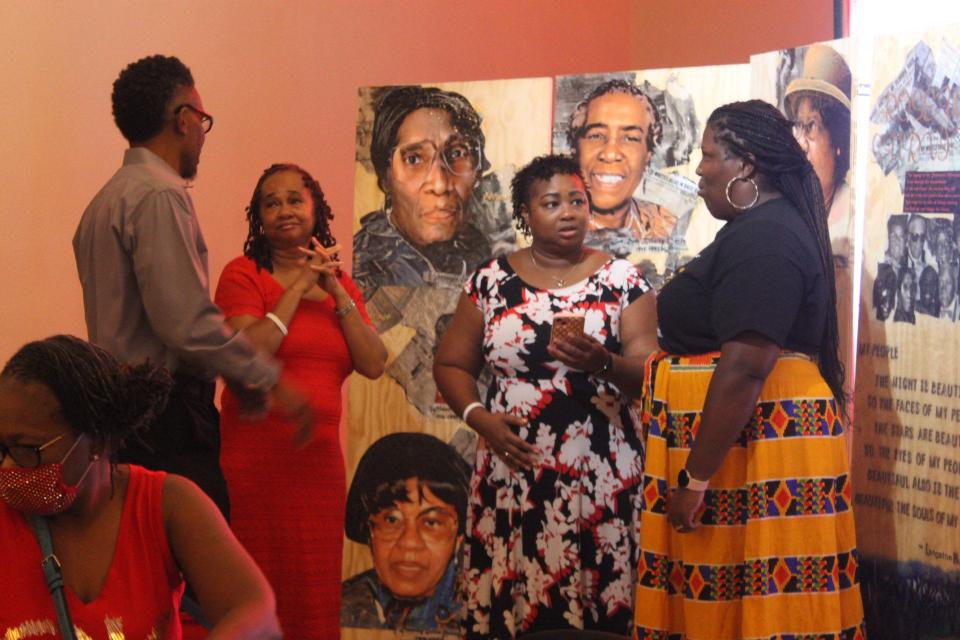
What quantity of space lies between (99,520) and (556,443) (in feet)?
6.26

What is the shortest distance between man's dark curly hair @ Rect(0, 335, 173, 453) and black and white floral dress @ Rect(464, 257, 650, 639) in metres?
1.83

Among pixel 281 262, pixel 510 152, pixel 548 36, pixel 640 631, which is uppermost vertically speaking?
pixel 548 36

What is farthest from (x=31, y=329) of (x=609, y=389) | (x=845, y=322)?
(x=845, y=322)

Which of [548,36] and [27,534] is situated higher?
[548,36]

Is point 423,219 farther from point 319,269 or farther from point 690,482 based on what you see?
point 690,482

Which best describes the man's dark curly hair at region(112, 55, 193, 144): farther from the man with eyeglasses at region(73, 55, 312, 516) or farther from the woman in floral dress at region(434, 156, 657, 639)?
the woman in floral dress at region(434, 156, 657, 639)

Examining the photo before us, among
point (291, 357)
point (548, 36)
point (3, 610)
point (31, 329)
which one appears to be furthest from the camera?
point (548, 36)

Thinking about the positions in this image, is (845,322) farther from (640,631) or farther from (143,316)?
(143,316)

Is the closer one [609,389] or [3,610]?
[3,610]

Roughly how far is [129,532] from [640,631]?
5.28 feet

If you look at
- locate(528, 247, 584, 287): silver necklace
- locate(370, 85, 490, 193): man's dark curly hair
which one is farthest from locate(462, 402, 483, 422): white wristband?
locate(370, 85, 490, 193): man's dark curly hair

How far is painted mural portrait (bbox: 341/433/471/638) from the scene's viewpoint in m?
4.67

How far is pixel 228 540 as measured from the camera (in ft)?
6.89

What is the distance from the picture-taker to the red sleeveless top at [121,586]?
1965 millimetres
